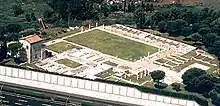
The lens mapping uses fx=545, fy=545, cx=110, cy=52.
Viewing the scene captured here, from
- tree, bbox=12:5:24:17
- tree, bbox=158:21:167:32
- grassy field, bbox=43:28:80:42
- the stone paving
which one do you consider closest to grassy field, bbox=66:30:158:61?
the stone paving

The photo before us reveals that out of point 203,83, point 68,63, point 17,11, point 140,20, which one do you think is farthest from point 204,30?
point 17,11

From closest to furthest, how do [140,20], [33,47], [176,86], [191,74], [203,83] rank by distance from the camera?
[203,83] < [176,86] < [191,74] < [33,47] < [140,20]

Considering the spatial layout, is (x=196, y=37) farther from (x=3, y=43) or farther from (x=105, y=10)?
(x=3, y=43)

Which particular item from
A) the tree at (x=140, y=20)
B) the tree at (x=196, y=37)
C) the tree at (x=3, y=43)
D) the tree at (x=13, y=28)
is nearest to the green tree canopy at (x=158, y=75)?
the tree at (x=196, y=37)

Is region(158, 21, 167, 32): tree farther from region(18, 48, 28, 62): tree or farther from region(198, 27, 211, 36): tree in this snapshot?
region(18, 48, 28, 62): tree

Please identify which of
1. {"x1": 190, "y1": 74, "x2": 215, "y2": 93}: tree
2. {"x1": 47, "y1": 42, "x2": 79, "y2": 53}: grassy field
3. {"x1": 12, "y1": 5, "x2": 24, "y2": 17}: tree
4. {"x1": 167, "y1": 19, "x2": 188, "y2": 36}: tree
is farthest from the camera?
{"x1": 12, "y1": 5, "x2": 24, "y2": 17}: tree

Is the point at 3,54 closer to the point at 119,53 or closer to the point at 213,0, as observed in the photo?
the point at 119,53

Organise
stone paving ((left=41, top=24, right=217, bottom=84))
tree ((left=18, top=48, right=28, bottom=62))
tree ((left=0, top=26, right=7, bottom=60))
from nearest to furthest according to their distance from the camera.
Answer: stone paving ((left=41, top=24, right=217, bottom=84)), tree ((left=18, top=48, right=28, bottom=62)), tree ((left=0, top=26, right=7, bottom=60))
